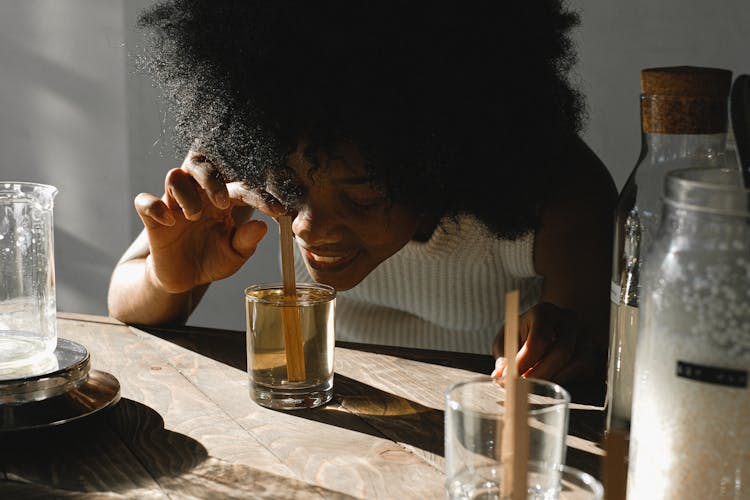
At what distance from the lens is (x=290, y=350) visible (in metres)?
0.78

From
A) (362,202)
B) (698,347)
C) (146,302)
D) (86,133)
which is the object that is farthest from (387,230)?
(86,133)

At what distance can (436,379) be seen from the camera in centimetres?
86

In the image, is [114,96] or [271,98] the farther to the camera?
[114,96]

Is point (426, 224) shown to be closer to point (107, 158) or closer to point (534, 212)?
point (534, 212)

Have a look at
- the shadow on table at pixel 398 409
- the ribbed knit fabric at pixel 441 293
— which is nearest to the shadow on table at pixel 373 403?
the shadow on table at pixel 398 409

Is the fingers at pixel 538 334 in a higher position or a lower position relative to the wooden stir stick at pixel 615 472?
higher

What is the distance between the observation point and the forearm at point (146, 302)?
1058mm

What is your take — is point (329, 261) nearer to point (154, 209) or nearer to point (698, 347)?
point (154, 209)

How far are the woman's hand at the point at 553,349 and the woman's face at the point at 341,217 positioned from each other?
183 millimetres

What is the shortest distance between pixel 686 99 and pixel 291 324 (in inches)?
14.4

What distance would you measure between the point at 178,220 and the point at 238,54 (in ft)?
0.94

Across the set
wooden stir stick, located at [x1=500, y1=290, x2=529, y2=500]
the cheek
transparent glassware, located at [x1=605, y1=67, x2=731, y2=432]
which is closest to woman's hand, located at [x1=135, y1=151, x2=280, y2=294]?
the cheek

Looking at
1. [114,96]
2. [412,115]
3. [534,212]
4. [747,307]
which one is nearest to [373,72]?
[412,115]

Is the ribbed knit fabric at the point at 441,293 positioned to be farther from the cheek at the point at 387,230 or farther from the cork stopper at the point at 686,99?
the cork stopper at the point at 686,99
